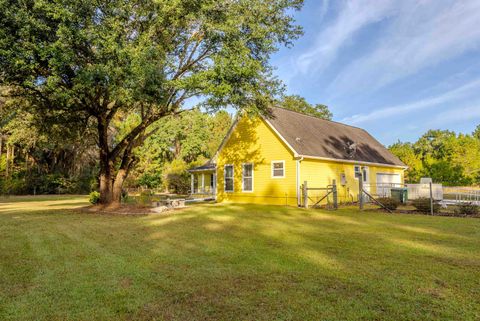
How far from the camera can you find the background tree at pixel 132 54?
1124cm

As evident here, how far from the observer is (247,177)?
66.1 feet

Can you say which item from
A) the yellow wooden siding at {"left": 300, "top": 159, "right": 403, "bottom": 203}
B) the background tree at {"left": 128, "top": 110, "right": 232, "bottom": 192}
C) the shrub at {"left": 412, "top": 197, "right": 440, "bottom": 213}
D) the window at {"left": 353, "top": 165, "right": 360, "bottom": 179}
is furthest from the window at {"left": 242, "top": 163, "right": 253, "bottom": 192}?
the background tree at {"left": 128, "top": 110, "right": 232, "bottom": 192}

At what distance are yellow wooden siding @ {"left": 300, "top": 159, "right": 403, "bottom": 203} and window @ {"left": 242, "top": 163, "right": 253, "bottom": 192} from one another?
3.66 meters

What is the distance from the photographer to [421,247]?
6.88 m

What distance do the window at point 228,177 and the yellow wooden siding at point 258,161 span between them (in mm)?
280

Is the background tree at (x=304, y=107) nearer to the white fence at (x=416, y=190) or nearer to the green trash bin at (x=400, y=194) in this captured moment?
the white fence at (x=416, y=190)

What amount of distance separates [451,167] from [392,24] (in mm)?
23444

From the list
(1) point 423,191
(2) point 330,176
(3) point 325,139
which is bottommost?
(1) point 423,191

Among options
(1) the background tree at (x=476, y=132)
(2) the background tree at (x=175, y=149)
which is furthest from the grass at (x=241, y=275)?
(1) the background tree at (x=476, y=132)

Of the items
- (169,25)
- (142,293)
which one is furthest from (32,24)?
(142,293)

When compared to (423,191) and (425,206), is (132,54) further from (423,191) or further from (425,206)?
(423,191)

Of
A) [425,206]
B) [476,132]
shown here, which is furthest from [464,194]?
[476,132]

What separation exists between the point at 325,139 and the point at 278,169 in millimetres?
4991

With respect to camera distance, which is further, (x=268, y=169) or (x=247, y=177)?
(x=247, y=177)
